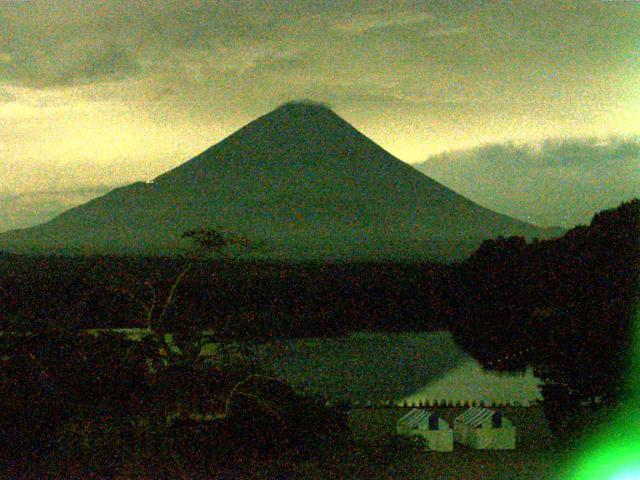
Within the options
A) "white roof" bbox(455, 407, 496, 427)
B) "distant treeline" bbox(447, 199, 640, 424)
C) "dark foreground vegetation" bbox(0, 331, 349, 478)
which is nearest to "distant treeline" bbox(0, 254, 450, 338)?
"distant treeline" bbox(447, 199, 640, 424)

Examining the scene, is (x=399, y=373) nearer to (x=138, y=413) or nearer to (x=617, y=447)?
(x=617, y=447)

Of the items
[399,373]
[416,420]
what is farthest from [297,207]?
[416,420]

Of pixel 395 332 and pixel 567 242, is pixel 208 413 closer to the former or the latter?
pixel 567 242

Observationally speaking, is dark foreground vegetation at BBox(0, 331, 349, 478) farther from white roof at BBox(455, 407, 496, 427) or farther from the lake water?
the lake water

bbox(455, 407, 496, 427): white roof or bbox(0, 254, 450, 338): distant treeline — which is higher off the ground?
bbox(455, 407, 496, 427): white roof

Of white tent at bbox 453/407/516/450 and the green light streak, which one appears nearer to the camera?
the green light streak

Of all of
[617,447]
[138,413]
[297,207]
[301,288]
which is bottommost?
[301,288]

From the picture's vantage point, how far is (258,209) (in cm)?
7806

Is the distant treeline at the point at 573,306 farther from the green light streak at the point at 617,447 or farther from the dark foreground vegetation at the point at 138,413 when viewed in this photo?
the dark foreground vegetation at the point at 138,413

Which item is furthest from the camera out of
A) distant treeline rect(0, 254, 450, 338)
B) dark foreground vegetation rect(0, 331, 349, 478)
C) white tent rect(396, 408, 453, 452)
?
distant treeline rect(0, 254, 450, 338)

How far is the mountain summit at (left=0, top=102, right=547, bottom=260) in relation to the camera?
2891 inches

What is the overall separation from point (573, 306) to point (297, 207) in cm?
6772

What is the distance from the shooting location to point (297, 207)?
78.8m

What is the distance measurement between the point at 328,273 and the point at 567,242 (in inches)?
1776
